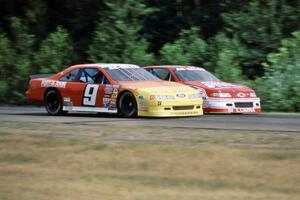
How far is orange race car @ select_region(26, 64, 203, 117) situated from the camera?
1745 centimetres

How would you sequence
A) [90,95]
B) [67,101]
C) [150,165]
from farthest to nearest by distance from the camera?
[67,101] → [90,95] → [150,165]

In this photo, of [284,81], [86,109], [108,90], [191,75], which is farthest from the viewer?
[284,81]

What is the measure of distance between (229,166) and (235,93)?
9.63 metres

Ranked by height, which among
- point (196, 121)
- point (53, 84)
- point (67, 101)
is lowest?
point (196, 121)

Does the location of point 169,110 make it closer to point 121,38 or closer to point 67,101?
point 67,101

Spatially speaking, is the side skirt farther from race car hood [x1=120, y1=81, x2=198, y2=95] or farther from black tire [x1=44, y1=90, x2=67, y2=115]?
race car hood [x1=120, y1=81, x2=198, y2=95]

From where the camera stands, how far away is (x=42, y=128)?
15.2 meters

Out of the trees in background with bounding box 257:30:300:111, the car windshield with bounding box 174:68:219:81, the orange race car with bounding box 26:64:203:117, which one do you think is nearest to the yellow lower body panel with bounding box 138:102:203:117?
the orange race car with bounding box 26:64:203:117

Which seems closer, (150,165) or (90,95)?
(150,165)

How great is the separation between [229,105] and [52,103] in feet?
15.1

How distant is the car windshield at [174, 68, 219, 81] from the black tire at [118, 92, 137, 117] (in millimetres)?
2697

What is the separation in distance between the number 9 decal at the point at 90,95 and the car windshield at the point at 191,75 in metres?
2.78

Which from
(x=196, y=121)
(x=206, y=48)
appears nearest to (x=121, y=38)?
(x=206, y=48)

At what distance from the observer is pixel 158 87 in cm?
1772
